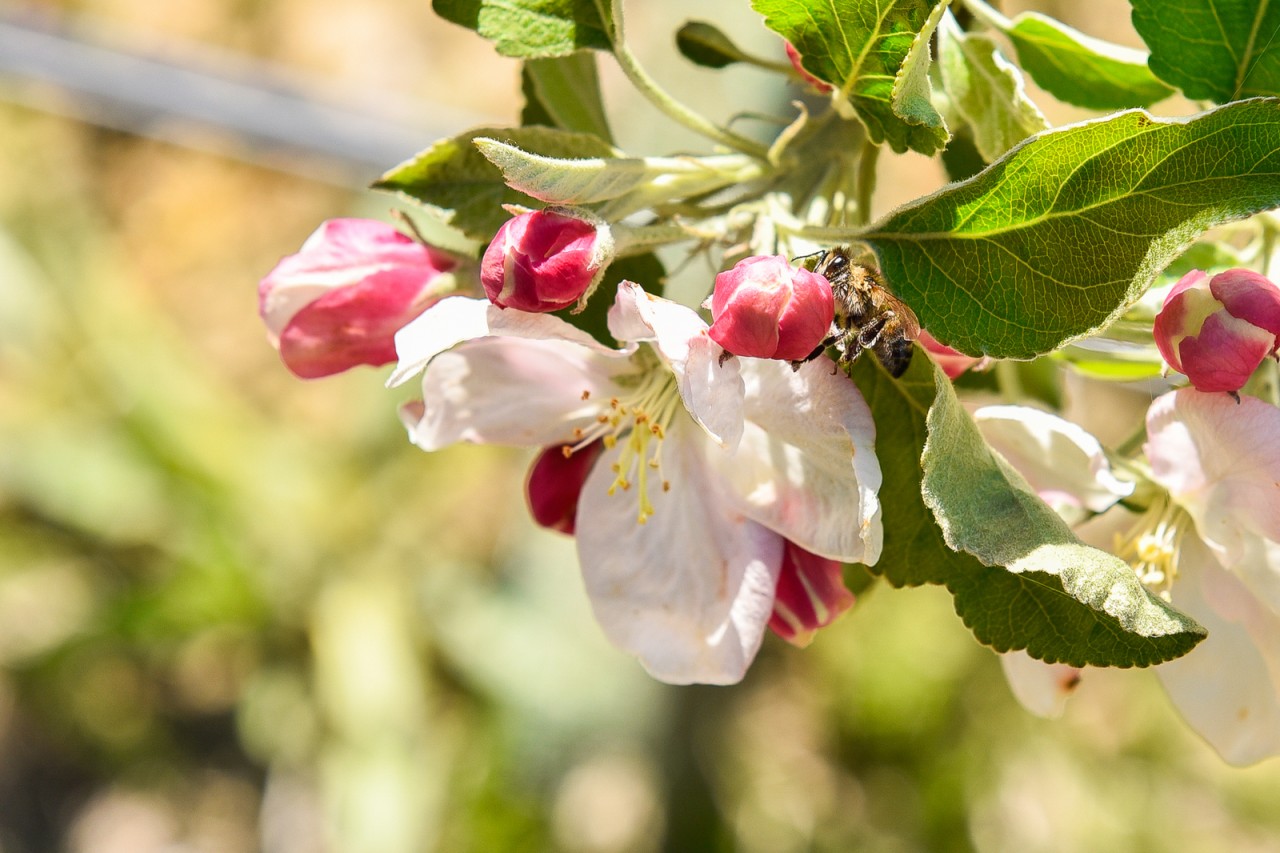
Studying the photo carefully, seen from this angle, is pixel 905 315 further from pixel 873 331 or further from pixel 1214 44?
pixel 1214 44

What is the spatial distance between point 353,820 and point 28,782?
0.94 m

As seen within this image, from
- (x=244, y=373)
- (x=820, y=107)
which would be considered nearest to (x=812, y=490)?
(x=820, y=107)

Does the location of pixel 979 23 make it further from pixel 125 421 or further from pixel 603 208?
pixel 125 421

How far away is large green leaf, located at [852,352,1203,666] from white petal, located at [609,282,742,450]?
71 mm

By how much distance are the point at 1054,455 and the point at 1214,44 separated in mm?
179

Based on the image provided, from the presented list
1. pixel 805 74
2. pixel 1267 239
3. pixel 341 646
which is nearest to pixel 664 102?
pixel 805 74

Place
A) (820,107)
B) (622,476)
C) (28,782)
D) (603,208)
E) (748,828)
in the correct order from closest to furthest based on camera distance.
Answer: (603,208) < (622,476) < (820,107) < (748,828) < (28,782)

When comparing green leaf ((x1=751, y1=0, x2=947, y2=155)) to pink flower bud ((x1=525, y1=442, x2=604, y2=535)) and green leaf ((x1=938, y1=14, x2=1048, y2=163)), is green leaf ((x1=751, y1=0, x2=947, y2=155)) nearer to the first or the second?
green leaf ((x1=938, y1=14, x2=1048, y2=163))

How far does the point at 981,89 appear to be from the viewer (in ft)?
1.74

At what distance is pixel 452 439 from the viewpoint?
57cm

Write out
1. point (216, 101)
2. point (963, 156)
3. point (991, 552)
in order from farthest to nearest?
point (216, 101), point (963, 156), point (991, 552)

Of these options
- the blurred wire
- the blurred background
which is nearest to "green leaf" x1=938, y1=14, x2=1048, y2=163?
the blurred background

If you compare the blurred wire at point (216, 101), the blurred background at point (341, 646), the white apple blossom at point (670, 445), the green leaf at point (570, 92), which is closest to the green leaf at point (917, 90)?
the white apple blossom at point (670, 445)

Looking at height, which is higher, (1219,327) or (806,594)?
(1219,327)
